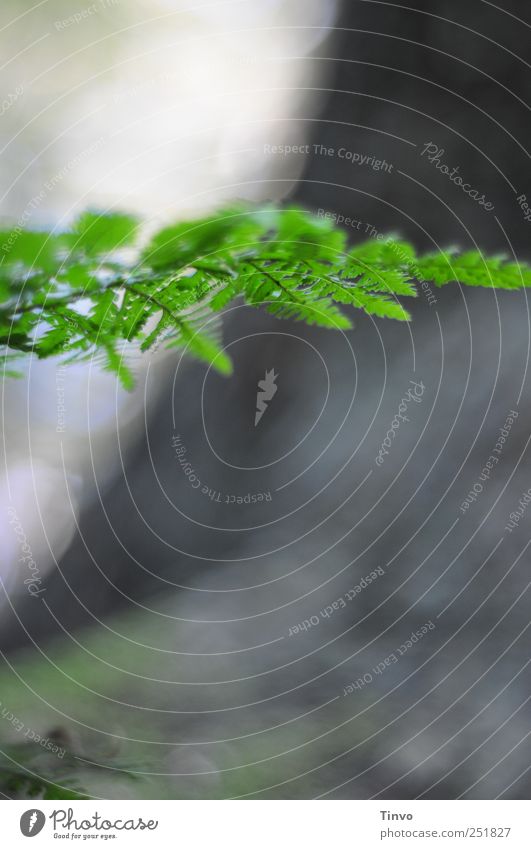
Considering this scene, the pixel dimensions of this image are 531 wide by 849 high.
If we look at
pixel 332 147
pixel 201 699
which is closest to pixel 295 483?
pixel 201 699

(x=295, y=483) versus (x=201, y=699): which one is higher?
(x=295, y=483)

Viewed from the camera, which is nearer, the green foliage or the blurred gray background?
the green foliage

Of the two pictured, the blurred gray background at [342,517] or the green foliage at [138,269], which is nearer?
the green foliage at [138,269]

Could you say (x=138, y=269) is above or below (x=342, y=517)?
above

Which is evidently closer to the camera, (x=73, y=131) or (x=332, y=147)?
(x=73, y=131)

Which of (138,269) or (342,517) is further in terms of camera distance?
(342,517)
